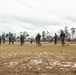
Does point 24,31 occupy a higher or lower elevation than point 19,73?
higher

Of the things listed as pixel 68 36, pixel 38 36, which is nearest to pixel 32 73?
pixel 38 36

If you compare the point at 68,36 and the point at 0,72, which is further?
the point at 68,36

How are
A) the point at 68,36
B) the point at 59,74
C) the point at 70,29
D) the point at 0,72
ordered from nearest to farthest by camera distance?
the point at 59,74, the point at 0,72, the point at 70,29, the point at 68,36

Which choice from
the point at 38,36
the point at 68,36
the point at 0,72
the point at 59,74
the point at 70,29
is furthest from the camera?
the point at 68,36

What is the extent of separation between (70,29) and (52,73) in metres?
157

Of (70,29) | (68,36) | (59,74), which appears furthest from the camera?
(68,36)

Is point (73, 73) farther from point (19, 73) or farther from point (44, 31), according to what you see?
point (44, 31)

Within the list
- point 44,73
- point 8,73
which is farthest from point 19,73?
point 44,73

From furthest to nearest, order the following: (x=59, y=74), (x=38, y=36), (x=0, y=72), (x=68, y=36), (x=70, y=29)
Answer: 1. (x=68, y=36)
2. (x=70, y=29)
3. (x=38, y=36)
4. (x=0, y=72)
5. (x=59, y=74)

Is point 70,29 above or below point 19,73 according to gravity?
above

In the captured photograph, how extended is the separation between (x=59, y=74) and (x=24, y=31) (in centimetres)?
18164

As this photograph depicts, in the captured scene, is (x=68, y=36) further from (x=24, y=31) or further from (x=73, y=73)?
(x=73, y=73)

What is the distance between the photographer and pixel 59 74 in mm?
17156

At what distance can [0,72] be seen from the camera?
60.2ft
